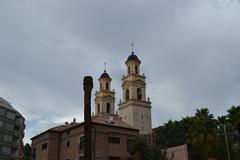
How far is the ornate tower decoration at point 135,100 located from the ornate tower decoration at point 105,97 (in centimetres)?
768

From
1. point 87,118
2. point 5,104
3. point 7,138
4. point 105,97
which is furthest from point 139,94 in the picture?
point 87,118

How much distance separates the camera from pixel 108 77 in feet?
317

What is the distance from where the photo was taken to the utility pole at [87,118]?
21.1 metres

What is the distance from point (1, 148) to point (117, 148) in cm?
3317

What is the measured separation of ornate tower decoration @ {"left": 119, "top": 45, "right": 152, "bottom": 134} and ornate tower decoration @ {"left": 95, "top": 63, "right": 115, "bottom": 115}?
7679 mm

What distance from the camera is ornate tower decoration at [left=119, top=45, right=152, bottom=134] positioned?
81.6 meters

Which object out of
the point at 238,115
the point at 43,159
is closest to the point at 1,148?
the point at 43,159

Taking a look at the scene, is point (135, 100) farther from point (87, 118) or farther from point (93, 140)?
point (87, 118)

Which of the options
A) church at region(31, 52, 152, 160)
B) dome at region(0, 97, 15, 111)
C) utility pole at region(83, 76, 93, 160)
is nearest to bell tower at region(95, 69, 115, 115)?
dome at region(0, 97, 15, 111)

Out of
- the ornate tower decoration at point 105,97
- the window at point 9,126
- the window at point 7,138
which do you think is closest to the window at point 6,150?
the window at point 7,138

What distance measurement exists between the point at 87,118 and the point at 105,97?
7132cm

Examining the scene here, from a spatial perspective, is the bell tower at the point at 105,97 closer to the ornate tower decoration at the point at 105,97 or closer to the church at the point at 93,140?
the ornate tower decoration at the point at 105,97

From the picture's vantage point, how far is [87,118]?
73.2 ft

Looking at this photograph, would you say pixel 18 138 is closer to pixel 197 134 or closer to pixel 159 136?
pixel 159 136
